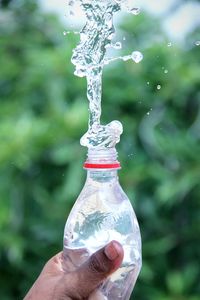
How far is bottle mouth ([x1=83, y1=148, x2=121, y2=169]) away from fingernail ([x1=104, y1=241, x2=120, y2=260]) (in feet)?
0.46

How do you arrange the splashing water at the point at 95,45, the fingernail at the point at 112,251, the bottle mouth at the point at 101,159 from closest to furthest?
1. the fingernail at the point at 112,251
2. the bottle mouth at the point at 101,159
3. the splashing water at the point at 95,45

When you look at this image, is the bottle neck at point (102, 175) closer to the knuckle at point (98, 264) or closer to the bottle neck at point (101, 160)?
the bottle neck at point (101, 160)

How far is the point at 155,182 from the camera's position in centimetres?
279

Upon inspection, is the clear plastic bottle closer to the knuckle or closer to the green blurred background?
the knuckle

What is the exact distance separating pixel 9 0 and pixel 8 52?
0.83ft

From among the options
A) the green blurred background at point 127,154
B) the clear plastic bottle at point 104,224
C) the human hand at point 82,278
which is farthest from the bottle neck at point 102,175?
the green blurred background at point 127,154

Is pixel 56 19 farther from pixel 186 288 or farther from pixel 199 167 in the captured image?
pixel 186 288

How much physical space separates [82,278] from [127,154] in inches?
62.9

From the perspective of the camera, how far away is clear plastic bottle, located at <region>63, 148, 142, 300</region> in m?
1.23

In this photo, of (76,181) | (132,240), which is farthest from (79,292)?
(76,181)

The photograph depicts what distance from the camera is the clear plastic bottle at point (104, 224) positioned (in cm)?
123

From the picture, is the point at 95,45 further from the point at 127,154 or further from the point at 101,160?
the point at 127,154

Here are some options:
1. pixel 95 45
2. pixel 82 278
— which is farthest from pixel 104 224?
pixel 95 45

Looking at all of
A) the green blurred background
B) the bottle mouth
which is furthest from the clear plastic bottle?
the green blurred background
